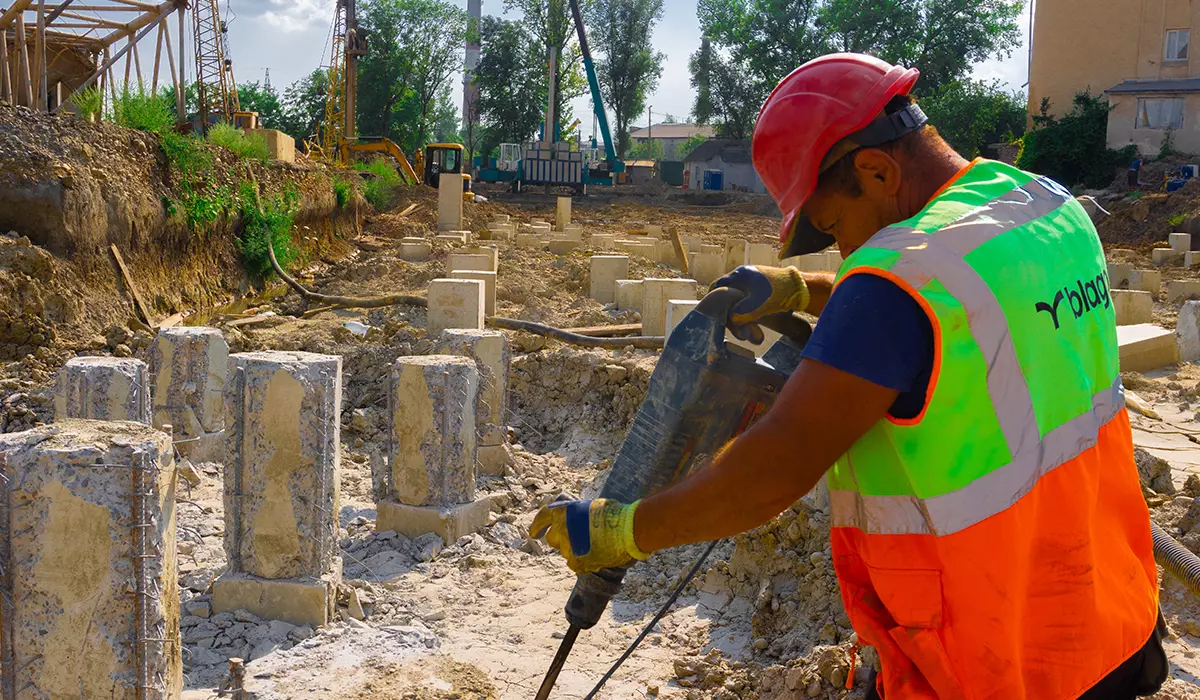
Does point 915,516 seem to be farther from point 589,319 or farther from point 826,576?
point 589,319

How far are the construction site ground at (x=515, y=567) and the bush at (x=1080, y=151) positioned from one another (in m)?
23.6

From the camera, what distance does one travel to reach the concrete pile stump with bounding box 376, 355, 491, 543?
5480mm

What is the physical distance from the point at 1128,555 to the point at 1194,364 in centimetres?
785

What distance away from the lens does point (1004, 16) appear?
155 ft

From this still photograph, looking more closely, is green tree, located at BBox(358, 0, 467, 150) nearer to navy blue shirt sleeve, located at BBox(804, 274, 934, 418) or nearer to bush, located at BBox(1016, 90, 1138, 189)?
bush, located at BBox(1016, 90, 1138, 189)

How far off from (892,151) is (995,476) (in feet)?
Answer: 1.91

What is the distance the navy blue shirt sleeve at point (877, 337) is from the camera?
1.50 meters

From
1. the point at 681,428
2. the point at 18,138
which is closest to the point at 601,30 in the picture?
the point at 18,138

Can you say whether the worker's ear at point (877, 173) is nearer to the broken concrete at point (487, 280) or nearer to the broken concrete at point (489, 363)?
the broken concrete at point (489, 363)

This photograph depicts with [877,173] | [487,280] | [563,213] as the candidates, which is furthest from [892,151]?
[563,213]

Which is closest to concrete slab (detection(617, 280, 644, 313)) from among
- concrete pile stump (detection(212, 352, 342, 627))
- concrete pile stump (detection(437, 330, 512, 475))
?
concrete pile stump (detection(437, 330, 512, 475))

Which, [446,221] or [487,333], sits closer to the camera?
[487,333]

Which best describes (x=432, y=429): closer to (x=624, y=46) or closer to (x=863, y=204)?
(x=863, y=204)

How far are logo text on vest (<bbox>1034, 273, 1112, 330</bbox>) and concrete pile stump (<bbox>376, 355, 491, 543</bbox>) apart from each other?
4034mm
